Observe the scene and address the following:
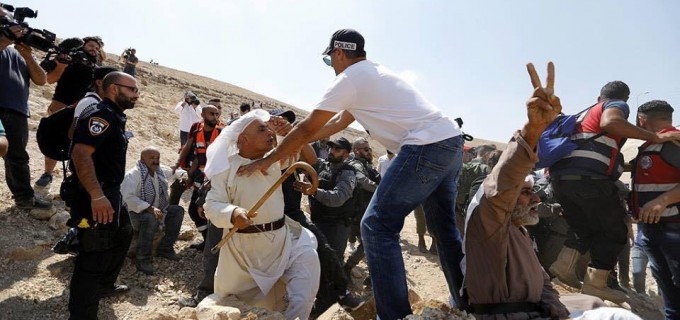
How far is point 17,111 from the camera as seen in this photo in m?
4.66

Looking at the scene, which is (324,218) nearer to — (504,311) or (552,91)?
(504,311)

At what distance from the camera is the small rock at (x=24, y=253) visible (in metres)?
4.33

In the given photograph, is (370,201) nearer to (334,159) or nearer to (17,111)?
(334,159)

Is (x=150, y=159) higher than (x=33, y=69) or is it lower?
lower

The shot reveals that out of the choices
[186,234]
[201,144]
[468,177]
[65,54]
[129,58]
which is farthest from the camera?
[129,58]

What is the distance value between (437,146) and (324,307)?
8.20 ft

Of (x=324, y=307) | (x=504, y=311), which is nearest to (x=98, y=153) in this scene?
(x=324, y=307)

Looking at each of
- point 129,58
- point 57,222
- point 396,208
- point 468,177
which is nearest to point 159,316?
point 396,208

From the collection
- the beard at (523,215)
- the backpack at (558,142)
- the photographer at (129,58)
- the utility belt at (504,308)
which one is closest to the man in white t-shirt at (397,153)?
the utility belt at (504,308)

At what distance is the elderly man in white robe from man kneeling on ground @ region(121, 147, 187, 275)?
1903 millimetres

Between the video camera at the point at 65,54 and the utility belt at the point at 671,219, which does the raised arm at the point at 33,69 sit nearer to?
the video camera at the point at 65,54

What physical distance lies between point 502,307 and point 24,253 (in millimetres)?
4437

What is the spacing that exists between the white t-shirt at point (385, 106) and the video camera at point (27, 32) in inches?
114

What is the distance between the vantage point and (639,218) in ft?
12.0
